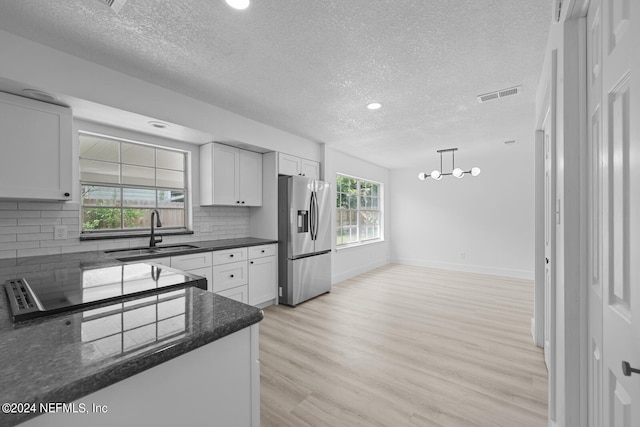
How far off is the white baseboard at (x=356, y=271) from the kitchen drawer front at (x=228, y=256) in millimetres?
2106

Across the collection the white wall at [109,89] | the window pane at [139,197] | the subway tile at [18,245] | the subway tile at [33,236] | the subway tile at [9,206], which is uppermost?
the white wall at [109,89]

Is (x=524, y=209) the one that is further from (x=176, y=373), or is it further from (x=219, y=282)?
(x=176, y=373)

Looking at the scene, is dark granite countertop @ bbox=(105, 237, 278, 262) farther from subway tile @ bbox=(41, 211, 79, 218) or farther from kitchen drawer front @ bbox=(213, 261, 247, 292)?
subway tile @ bbox=(41, 211, 79, 218)

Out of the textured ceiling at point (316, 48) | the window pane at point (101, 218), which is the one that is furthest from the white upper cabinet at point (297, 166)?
the window pane at point (101, 218)

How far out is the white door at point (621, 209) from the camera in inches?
26.0

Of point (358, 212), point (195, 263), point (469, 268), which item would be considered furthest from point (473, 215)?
point (195, 263)

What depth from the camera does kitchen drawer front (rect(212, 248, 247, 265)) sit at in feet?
10.4

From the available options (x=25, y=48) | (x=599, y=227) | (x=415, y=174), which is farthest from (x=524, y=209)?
(x=25, y=48)

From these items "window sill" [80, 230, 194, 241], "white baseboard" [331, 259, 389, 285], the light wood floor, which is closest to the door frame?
the light wood floor

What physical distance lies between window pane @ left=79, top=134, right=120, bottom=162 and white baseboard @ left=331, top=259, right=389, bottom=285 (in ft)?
12.2

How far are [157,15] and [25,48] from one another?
3.57 feet

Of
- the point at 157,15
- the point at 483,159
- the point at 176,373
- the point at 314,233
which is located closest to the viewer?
the point at 176,373

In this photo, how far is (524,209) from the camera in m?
5.39

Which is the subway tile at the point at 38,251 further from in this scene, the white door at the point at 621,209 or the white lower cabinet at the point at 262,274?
the white door at the point at 621,209
